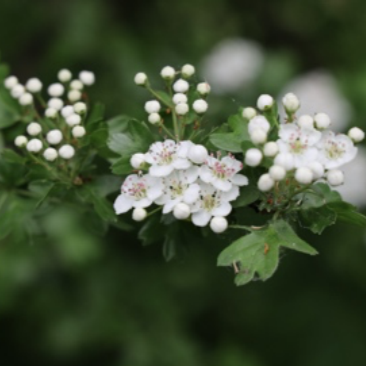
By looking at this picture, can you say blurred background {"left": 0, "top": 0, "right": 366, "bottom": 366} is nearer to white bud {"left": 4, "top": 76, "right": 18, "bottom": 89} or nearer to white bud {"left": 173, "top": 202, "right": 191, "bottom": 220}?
white bud {"left": 4, "top": 76, "right": 18, "bottom": 89}

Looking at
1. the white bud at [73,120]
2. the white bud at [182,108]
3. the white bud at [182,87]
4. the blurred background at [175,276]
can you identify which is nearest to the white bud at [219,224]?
the white bud at [182,108]

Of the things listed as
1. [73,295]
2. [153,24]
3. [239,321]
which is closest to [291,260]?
[239,321]

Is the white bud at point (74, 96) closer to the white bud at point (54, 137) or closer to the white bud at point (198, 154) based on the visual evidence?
the white bud at point (54, 137)

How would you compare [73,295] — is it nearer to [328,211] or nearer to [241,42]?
[241,42]

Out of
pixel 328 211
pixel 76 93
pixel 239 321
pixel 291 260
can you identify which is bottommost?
pixel 239 321

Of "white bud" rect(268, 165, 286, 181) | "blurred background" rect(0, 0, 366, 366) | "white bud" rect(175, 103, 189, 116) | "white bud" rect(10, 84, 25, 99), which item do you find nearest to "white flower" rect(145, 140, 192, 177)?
"white bud" rect(175, 103, 189, 116)

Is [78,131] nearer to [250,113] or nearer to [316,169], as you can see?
[250,113]

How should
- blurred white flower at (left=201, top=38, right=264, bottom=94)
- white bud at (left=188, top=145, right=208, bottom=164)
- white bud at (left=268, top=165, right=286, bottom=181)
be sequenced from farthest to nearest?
blurred white flower at (left=201, top=38, right=264, bottom=94) → white bud at (left=188, top=145, right=208, bottom=164) → white bud at (left=268, top=165, right=286, bottom=181)
